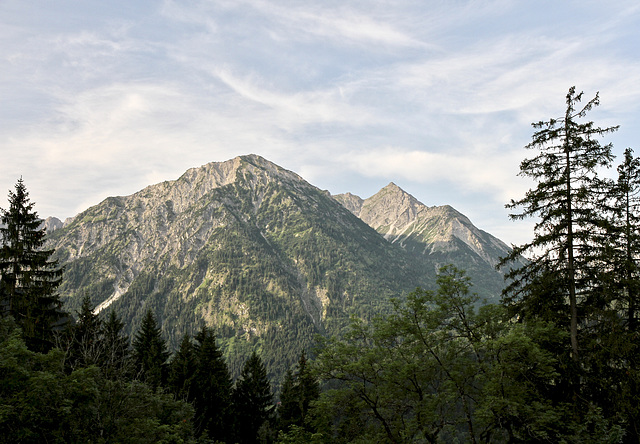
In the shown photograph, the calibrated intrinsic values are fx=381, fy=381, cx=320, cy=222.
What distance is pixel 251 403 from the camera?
58906mm

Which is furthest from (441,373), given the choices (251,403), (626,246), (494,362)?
(251,403)

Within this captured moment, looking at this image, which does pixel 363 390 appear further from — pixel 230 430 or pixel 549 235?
pixel 230 430

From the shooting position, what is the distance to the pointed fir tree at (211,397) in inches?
1789

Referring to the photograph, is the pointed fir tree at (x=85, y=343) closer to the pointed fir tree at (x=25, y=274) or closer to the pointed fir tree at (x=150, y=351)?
the pointed fir tree at (x=25, y=274)

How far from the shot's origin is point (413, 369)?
19484mm

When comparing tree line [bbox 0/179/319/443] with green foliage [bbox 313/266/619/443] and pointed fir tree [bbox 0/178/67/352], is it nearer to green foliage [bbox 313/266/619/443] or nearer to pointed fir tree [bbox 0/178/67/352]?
pointed fir tree [bbox 0/178/67/352]

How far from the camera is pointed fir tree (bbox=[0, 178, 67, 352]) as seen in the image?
28.8m

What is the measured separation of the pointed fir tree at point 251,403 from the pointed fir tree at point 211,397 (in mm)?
6203

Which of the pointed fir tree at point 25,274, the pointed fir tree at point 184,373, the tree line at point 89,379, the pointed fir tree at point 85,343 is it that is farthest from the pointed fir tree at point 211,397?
the pointed fir tree at point 25,274

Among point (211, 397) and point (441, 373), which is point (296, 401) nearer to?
point (211, 397)

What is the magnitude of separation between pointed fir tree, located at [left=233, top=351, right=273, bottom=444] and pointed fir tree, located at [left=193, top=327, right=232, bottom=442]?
6.20 meters

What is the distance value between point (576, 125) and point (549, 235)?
5.90 metres

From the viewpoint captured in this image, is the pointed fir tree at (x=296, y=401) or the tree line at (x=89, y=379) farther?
the pointed fir tree at (x=296, y=401)

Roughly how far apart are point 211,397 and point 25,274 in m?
26.2
